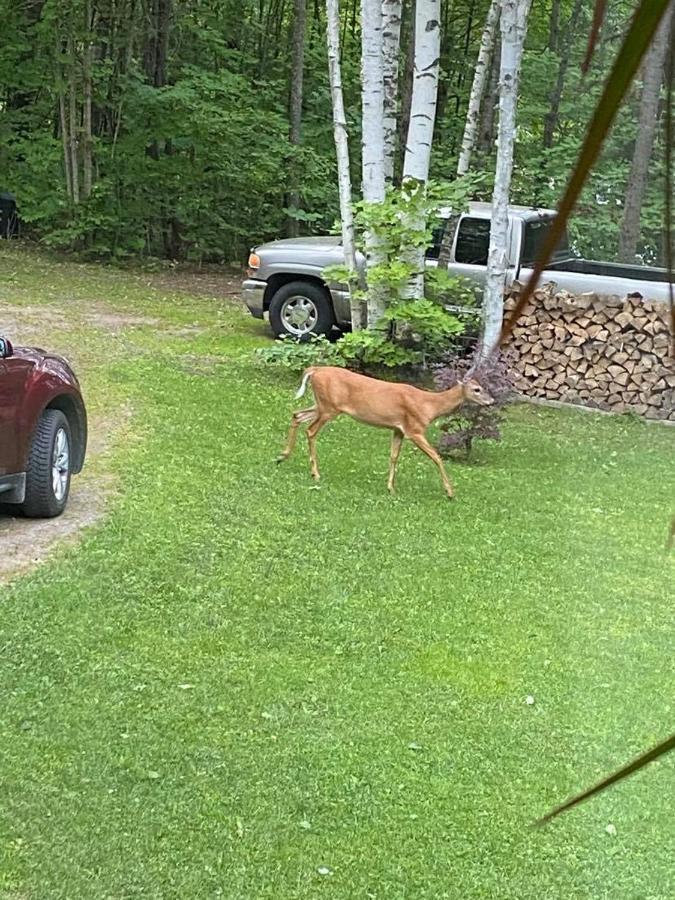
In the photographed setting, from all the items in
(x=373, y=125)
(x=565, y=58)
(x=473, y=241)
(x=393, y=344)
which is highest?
(x=565, y=58)

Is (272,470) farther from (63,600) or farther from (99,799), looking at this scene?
(99,799)

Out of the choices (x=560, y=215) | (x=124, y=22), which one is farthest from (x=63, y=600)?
(x=124, y=22)

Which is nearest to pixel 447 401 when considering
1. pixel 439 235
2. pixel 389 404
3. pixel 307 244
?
pixel 389 404

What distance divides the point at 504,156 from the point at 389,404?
10.1 feet

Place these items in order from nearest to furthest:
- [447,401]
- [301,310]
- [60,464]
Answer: [60,464]
[447,401]
[301,310]

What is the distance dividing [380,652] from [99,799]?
156cm

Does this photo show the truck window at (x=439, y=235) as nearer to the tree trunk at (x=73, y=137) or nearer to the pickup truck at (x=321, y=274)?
the pickup truck at (x=321, y=274)

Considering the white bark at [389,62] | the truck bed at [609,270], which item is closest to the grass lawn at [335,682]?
the truck bed at [609,270]

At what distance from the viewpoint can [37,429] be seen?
607 cm

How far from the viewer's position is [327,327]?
1201cm

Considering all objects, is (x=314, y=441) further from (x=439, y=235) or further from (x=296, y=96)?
(x=296, y=96)

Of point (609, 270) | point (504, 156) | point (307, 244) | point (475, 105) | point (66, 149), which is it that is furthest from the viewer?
point (66, 149)

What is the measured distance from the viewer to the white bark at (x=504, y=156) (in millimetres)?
9094

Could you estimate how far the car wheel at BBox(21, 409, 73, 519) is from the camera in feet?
20.0
